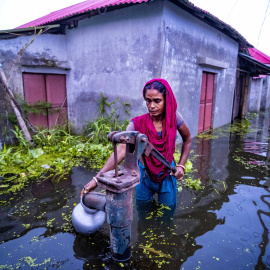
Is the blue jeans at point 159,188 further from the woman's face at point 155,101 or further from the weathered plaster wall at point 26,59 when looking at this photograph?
the weathered plaster wall at point 26,59

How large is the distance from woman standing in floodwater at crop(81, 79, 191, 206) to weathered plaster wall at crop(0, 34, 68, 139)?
4369 millimetres

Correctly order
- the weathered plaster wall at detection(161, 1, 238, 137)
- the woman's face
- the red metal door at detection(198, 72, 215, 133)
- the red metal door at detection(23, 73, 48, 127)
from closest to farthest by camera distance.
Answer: the woman's face < the weathered plaster wall at detection(161, 1, 238, 137) < the red metal door at detection(23, 73, 48, 127) < the red metal door at detection(198, 72, 215, 133)

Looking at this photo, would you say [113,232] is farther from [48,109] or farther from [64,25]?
[64,25]

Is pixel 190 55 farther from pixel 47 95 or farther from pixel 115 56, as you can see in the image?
pixel 47 95

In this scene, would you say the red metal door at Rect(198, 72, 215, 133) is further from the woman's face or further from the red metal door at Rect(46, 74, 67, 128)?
the woman's face

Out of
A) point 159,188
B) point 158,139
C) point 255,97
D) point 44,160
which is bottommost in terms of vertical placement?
point 44,160

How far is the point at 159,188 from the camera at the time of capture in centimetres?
231

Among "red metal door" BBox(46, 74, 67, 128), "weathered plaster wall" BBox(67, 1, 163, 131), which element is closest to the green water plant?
"weathered plaster wall" BBox(67, 1, 163, 131)

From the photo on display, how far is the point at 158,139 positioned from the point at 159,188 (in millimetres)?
585

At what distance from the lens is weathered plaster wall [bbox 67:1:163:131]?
16.2 ft

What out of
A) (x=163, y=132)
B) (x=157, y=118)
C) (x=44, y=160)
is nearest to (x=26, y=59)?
(x=44, y=160)

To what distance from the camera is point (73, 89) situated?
6.59m

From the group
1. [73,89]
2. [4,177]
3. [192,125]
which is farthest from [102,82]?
[4,177]

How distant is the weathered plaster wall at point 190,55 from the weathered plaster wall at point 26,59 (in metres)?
3.19
